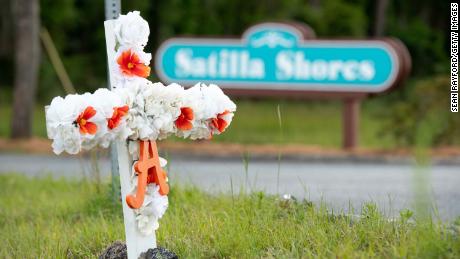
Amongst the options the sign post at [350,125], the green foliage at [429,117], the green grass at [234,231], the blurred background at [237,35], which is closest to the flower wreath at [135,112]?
the green grass at [234,231]

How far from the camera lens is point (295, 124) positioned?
75.7ft

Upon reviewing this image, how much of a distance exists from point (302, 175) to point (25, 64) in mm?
7188

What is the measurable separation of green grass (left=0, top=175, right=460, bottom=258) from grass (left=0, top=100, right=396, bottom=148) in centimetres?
893

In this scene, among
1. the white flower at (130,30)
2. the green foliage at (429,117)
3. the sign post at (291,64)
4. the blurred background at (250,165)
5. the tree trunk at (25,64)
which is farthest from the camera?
the tree trunk at (25,64)

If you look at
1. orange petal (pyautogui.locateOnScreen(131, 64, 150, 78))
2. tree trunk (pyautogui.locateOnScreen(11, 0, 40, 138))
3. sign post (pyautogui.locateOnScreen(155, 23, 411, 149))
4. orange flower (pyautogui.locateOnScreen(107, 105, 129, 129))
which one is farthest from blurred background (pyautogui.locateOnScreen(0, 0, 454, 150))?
orange flower (pyautogui.locateOnScreen(107, 105, 129, 129))

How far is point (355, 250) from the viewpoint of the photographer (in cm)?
518

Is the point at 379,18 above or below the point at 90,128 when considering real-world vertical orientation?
above

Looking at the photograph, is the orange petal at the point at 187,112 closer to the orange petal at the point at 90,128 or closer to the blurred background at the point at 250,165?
the orange petal at the point at 90,128

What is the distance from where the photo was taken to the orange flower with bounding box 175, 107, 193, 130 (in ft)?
17.2

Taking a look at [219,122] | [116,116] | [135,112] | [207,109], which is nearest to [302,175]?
[219,122]

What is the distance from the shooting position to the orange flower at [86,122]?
194 inches

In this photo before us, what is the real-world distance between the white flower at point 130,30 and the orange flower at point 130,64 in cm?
6

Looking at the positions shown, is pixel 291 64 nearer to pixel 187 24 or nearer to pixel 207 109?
pixel 207 109

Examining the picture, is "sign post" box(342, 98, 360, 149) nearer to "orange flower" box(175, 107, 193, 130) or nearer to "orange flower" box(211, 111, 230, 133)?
"orange flower" box(211, 111, 230, 133)
